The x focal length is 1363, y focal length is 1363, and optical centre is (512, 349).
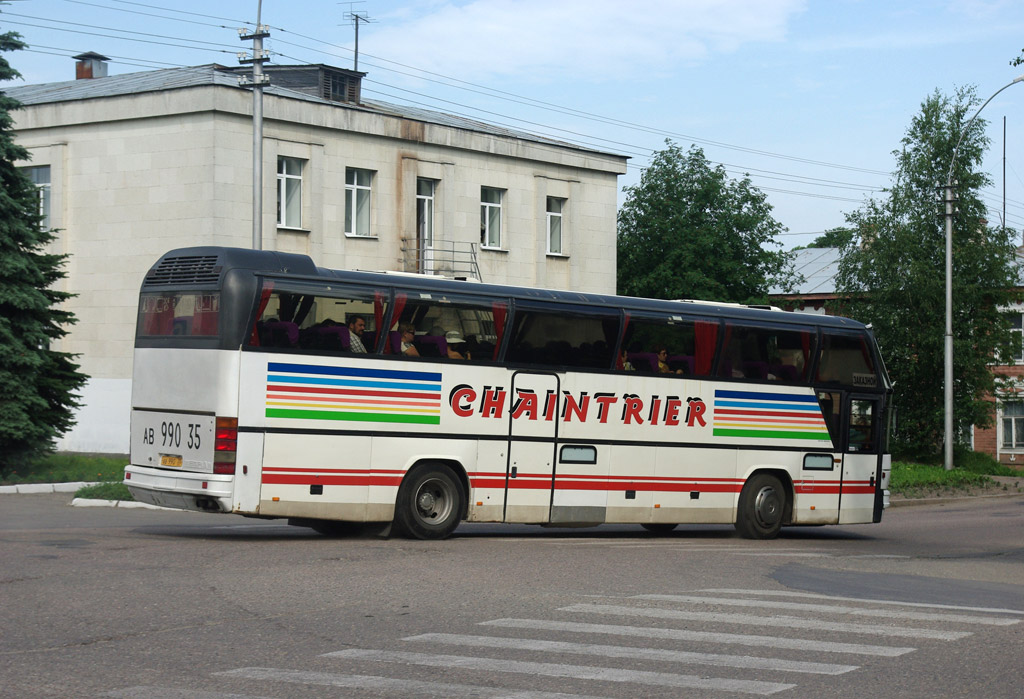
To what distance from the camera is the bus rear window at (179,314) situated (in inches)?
592

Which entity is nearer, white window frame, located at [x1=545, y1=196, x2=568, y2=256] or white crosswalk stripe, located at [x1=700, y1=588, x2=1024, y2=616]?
white crosswalk stripe, located at [x1=700, y1=588, x2=1024, y2=616]

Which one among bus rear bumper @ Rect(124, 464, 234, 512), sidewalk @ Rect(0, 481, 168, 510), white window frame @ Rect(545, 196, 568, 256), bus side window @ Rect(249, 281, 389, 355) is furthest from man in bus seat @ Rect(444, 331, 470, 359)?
white window frame @ Rect(545, 196, 568, 256)

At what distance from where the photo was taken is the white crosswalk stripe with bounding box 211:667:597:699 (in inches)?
284

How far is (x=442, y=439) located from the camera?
650 inches

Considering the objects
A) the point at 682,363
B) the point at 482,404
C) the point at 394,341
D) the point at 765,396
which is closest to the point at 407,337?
the point at 394,341

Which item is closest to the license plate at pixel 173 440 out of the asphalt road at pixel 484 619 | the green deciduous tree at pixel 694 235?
the asphalt road at pixel 484 619

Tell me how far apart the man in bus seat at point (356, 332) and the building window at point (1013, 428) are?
5510 cm

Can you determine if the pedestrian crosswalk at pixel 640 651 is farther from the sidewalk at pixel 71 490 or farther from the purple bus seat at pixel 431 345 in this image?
the sidewalk at pixel 71 490

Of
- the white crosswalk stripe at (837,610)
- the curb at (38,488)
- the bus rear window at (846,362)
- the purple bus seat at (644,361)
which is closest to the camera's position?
the white crosswalk stripe at (837,610)

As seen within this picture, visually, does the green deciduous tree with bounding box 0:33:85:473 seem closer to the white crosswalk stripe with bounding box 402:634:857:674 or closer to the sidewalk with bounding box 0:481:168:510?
the sidewalk with bounding box 0:481:168:510

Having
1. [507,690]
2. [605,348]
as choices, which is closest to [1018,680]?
[507,690]

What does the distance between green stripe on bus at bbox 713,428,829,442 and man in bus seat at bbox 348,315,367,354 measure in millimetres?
5762

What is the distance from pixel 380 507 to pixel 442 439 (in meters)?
1.16

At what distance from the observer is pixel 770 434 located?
1970cm
